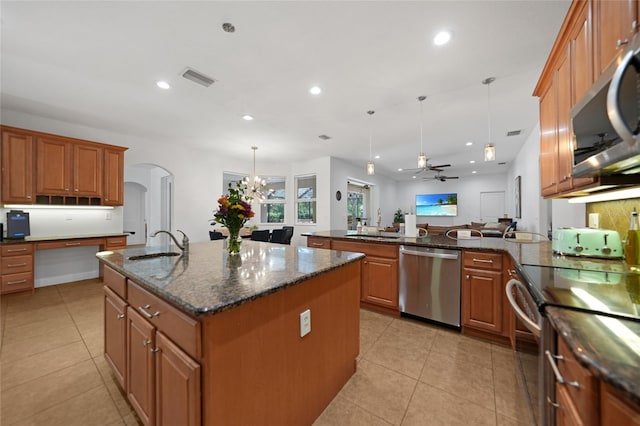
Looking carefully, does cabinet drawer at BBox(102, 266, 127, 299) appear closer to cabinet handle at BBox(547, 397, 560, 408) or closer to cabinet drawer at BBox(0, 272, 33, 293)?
cabinet handle at BBox(547, 397, 560, 408)

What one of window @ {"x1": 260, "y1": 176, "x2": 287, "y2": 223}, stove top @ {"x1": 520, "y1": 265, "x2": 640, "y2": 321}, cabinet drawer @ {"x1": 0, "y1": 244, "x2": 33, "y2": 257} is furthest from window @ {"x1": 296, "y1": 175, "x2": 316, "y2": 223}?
stove top @ {"x1": 520, "y1": 265, "x2": 640, "y2": 321}

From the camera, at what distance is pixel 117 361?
157 cm

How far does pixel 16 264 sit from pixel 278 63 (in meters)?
4.60

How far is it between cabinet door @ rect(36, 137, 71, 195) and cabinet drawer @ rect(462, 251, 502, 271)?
585 centimetres

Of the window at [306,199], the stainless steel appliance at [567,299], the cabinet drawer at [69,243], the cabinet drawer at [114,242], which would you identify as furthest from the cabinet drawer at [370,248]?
the cabinet drawer at [69,243]

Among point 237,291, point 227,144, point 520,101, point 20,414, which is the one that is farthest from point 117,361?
point 520,101

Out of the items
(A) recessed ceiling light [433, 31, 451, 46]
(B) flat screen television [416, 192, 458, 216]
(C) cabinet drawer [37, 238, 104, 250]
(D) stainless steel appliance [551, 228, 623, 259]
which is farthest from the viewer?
(B) flat screen television [416, 192, 458, 216]

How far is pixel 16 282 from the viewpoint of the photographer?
3371mm

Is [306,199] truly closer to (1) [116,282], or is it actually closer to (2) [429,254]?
Answer: (2) [429,254]

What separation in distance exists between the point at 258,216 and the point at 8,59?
588 centimetres

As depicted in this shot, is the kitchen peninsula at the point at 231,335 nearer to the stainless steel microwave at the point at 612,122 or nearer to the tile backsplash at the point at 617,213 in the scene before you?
the stainless steel microwave at the point at 612,122

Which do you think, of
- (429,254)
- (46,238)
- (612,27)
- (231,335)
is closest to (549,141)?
(612,27)

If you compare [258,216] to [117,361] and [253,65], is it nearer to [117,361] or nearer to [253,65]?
[253,65]

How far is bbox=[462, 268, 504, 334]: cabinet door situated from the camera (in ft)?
7.25
